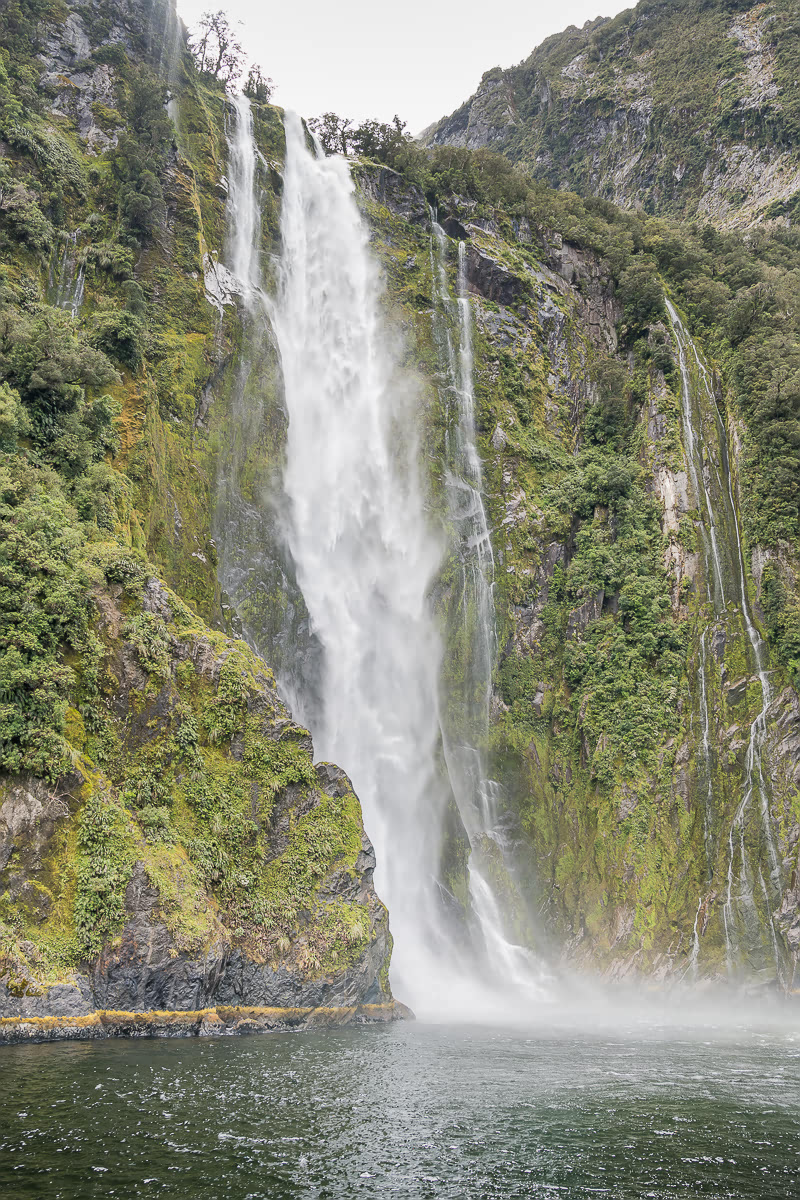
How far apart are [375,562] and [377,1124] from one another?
2480 centimetres

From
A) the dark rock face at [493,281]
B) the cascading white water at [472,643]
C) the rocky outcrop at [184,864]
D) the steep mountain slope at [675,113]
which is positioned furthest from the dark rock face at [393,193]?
the steep mountain slope at [675,113]

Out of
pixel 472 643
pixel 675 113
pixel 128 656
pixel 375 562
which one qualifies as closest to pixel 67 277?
pixel 128 656

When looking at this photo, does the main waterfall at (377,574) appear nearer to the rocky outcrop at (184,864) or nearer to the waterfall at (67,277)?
the rocky outcrop at (184,864)

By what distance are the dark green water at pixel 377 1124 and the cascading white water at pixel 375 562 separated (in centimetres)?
1225

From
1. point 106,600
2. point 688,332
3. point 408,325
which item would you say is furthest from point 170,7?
point 106,600

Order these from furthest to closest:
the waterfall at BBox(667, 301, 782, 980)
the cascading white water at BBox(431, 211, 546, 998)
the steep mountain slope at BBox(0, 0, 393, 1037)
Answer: the cascading white water at BBox(431, 211, 546, 998) < the waterfall at BBox(667, 301, 782, 980) < the steep mountain slope at BBox(0, 0, 393, 1037)

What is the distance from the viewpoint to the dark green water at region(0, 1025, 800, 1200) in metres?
8.32

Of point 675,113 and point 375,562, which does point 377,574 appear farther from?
point 675,113

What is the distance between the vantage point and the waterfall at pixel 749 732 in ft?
86.7

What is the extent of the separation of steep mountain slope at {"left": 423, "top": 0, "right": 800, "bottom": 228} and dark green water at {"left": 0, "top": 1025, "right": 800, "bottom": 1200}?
6734 centimetres

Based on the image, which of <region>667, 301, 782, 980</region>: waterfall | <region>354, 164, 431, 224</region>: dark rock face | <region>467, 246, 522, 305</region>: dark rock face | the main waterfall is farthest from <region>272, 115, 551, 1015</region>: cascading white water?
<region>667, 301, 782, 980</region>: waterfall

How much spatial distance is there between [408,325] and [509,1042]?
32820mm

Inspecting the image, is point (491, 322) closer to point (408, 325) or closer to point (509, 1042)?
point (408, 325)

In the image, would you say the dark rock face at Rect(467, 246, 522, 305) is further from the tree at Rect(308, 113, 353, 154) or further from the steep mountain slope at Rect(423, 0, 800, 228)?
the steep mountain slope at Rect(423, 0, 800, 228)
